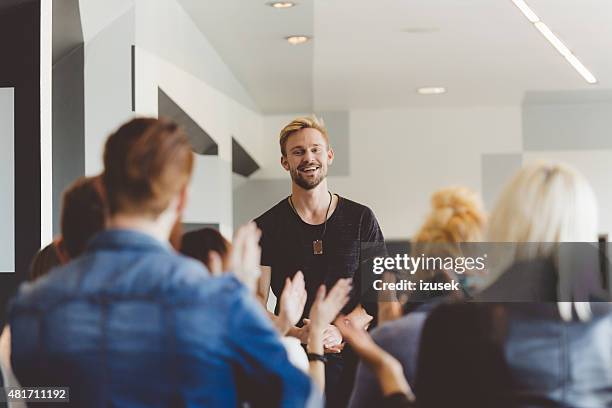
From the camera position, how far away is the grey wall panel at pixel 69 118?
334 centimetres

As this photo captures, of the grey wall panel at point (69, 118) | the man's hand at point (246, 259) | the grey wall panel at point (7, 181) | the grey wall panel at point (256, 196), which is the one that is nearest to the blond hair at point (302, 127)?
the grey wall panel at point (256, 196)

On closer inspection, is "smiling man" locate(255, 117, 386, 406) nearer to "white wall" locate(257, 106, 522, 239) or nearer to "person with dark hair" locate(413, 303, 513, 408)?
"white wall" locate(257, 106, 522, 239)

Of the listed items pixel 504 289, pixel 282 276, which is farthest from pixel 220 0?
pixel 504 289

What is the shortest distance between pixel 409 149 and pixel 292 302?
733 mm

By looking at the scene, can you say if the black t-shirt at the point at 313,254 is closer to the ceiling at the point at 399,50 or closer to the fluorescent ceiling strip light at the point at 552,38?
the ceiling at the point at 399,50

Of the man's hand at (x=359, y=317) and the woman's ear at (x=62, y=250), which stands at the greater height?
the woman's ear at (x=62, y=250)

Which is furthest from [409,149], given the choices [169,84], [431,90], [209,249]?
[209,249]

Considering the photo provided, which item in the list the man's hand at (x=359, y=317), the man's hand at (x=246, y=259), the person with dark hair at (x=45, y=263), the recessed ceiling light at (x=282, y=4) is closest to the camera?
the man's hand at (x=246, y=259)

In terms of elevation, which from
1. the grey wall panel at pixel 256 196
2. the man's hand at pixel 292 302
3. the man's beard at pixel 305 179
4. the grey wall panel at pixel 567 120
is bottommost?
the man's hand at pixel 292 302

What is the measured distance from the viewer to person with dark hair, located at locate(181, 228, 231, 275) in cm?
201

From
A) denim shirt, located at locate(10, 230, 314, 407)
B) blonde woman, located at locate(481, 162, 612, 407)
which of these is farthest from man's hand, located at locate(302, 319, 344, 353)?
denim shirt, located at locate(10, 230, 314, 407)

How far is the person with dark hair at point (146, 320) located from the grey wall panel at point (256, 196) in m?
1.24

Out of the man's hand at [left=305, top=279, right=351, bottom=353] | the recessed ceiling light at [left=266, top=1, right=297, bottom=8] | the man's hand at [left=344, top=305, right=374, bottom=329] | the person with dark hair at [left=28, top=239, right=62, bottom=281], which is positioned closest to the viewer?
the person with dark hair at [left=28, top=239, right=62, bottom=281]

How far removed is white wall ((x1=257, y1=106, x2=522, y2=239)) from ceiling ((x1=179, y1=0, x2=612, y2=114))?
44 millimetres
